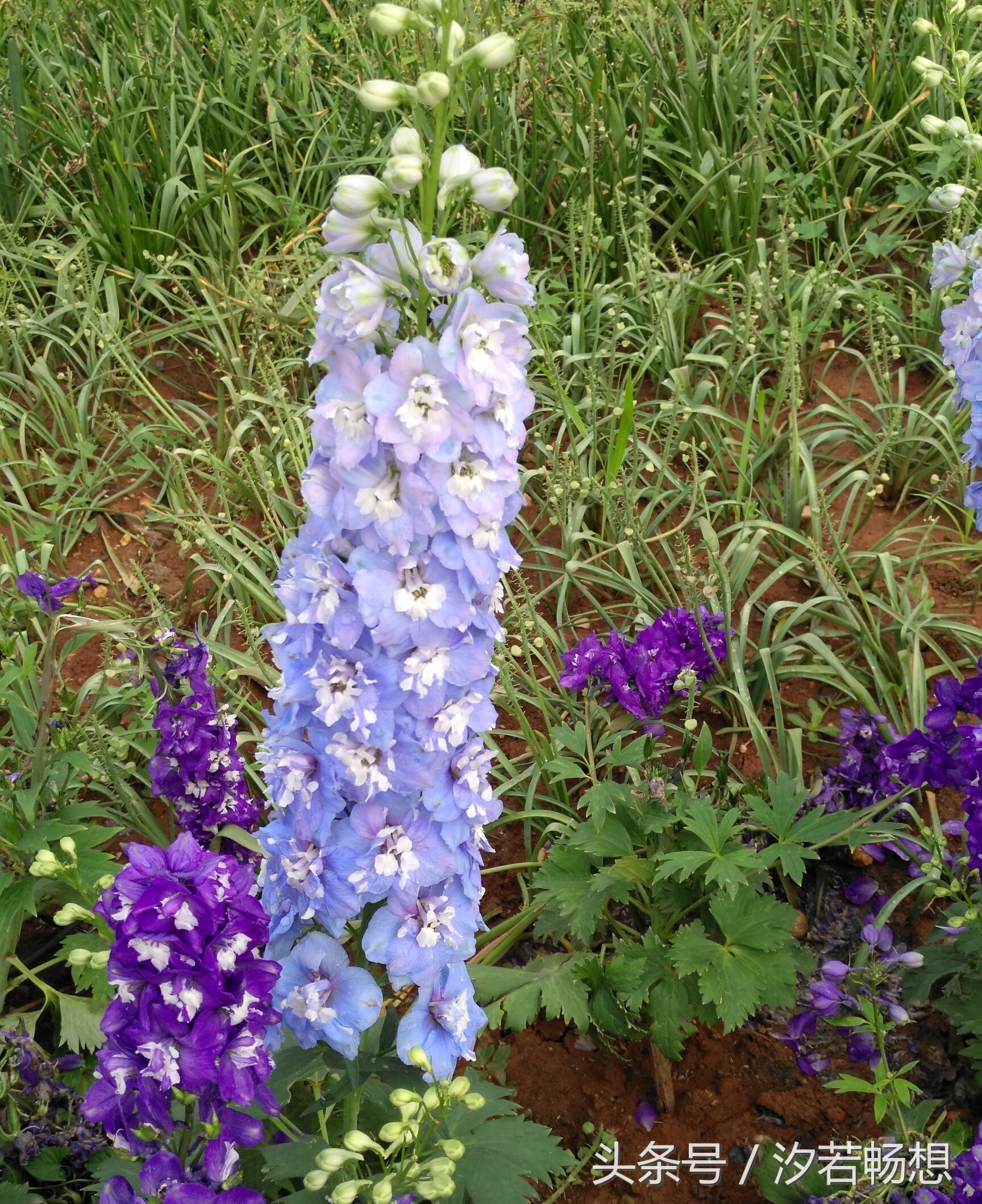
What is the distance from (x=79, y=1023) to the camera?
2090mm

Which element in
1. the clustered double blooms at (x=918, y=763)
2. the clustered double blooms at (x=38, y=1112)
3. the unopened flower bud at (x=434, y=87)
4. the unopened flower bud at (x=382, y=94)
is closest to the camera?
the unopened flower bud at (x=434, y=87)

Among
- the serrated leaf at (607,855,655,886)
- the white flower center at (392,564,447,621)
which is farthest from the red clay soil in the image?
the white flower center at (392,564,447,621)

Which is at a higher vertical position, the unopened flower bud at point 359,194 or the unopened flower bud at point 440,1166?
the unopened flower bud at point 359,194

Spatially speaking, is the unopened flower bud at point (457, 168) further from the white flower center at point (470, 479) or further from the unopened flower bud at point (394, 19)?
the white flower center at point (470, 479)

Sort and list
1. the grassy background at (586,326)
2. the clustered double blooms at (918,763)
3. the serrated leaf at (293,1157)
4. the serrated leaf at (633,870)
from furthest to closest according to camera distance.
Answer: the grassy background at (586,326) → the serrated leaf at (633,870) → the clustered double blooms at (918,763) → the serrated leaf at (293,1157)

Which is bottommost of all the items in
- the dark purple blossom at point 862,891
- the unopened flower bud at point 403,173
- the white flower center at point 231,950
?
the dark purple blossom at point 862,891

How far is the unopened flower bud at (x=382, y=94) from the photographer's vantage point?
1.33 metres

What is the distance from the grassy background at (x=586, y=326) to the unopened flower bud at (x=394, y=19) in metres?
1.35

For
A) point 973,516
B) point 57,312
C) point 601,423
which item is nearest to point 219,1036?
point 601,423

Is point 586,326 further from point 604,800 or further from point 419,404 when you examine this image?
point 419,404

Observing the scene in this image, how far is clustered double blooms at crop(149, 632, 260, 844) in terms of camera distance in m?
2.22

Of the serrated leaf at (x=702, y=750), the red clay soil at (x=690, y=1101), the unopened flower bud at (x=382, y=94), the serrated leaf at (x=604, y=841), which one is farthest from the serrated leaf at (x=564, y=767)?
the unopened flower bud at (x=382, y=94)

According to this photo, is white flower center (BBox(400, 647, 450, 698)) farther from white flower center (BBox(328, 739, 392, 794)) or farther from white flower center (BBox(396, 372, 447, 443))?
white flower center (BBox(396, 372, 447, 443))

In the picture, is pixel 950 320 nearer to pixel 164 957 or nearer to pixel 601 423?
pixel 601 423
